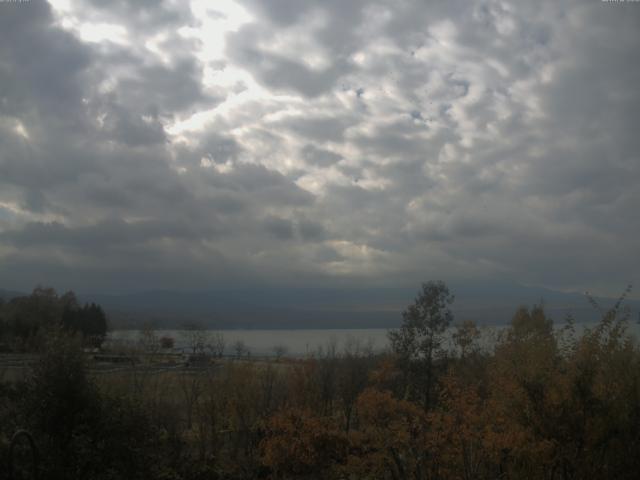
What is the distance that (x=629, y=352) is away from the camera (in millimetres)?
15062

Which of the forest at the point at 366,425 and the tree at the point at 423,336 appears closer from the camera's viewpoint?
the forest at the point at 366,425

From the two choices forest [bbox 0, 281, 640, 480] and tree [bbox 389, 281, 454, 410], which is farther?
tree [bbox 389, 281, 454, 410]

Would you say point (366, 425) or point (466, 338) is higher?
point (466, 338)

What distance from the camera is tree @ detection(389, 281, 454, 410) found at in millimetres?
30594

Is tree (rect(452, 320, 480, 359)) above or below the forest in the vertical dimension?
above

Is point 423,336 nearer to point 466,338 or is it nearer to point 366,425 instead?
point 466,338

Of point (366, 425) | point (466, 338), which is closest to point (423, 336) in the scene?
point (466, 338)

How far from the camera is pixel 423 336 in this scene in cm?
3083

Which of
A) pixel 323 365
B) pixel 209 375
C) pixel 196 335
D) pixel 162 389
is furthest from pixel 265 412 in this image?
pixel 196 335

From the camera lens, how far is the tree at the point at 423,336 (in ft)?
100

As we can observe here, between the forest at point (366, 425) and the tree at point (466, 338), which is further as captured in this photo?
the tree at point (466, 338)

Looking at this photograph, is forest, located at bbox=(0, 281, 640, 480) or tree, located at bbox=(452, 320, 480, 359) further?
tree, located at bbox=(452, 320, 480, 359)

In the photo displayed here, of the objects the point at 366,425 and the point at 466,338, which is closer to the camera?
the point at 366,425

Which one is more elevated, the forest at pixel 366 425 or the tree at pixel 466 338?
the tree at pixel 466 338
